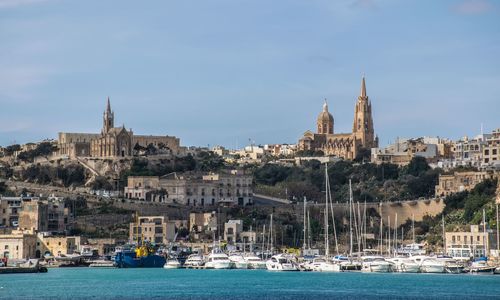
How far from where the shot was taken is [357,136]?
169 meters

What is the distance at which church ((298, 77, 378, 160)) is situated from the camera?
16838cm

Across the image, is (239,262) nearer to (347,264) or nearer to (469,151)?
(347,264)

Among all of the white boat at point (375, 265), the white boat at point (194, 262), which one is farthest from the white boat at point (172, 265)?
the white boat at point (375, 265)

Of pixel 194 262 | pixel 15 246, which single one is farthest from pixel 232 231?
pixel 15 246

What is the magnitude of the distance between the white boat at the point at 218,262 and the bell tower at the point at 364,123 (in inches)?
2590

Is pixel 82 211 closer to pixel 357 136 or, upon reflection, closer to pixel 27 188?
pixel 27 188

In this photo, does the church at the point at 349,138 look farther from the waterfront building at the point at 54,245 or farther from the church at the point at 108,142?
the waterfront building at the point at 54,245

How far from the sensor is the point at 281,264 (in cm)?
9875

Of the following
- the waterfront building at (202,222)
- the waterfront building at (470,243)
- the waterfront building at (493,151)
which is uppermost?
the waterfront building at (493,151)

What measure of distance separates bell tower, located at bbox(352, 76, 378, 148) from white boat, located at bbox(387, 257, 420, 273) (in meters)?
74.6

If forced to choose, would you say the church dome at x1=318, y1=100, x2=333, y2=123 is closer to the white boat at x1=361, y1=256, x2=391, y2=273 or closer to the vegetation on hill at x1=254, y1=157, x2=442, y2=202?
the vegetation on hill at x1=254, y1=157, x2=442, y2=202

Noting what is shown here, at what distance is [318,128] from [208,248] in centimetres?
6113

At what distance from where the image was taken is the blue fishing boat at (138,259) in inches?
4173

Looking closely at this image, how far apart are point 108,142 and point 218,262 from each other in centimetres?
4777
